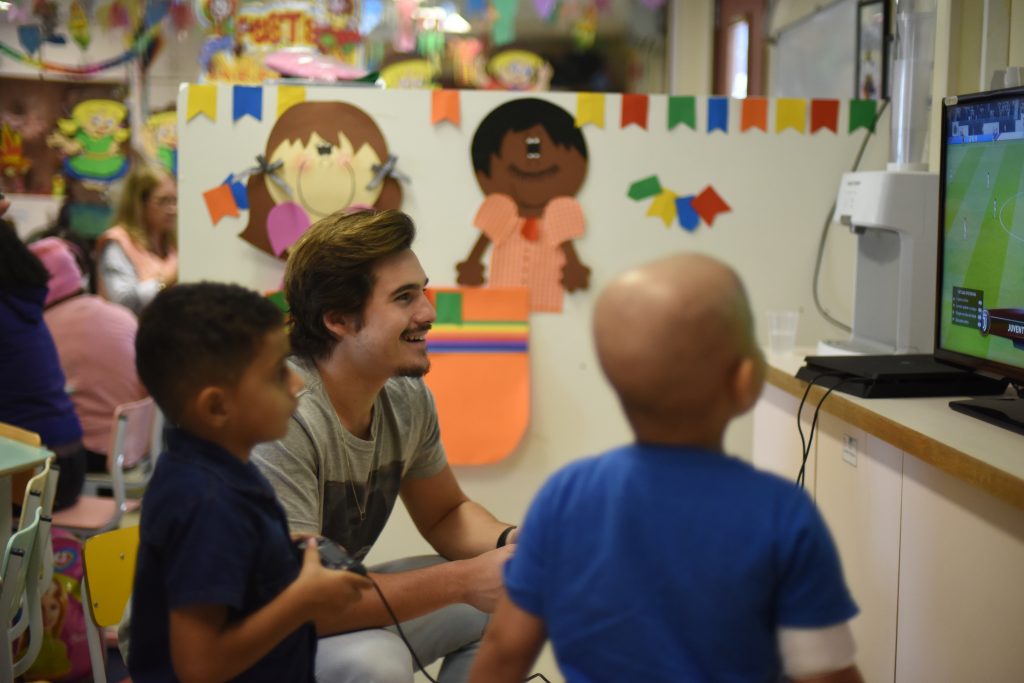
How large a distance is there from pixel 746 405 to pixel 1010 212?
1070 mm

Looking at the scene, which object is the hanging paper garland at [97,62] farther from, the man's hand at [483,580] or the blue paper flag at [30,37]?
the man's hand at [483,580]

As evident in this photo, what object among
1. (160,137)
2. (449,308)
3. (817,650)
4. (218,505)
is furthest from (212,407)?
(160,137)

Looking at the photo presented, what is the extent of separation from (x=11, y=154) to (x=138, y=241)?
2.44 metres

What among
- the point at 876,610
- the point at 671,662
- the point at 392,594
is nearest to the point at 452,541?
the point at 392,594

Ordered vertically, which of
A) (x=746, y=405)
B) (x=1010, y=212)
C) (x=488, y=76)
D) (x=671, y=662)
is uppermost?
(x=488, y=76)

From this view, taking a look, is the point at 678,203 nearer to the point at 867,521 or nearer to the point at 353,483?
the point at 867,521

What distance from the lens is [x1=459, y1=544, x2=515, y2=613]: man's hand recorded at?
1.56 metres

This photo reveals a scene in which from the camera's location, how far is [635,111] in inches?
117

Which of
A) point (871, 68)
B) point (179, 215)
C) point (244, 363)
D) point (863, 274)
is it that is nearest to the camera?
point (244, 363)

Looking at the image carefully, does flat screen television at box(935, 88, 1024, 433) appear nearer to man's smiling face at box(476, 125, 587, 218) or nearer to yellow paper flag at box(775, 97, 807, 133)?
yellow paper flag at box(775, 97, 807, 133)

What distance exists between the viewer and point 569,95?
116 inches

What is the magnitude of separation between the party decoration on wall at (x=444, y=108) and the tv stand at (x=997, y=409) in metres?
1.55

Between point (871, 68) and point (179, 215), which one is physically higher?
point (871, 68)

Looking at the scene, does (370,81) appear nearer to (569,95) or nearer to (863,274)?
(569,95)
